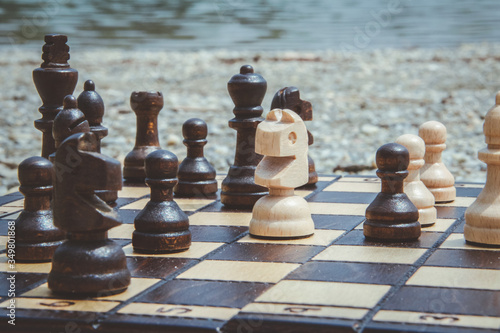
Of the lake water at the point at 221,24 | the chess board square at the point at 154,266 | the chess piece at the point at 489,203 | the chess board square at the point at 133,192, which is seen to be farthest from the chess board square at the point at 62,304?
the lake water at the point at 221,24

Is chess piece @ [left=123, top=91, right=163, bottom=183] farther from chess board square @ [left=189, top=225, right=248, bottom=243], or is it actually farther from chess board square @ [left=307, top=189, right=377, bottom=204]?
chess board square @ [left=189, top=225, right=248, bottom=243]

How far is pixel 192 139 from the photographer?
129 inches

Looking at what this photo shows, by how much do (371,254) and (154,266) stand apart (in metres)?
0.62

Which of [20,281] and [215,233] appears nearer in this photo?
[20,281]

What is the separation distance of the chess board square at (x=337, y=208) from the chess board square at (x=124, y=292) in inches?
40.6

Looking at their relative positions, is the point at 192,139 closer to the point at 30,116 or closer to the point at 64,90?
the point at 64,90

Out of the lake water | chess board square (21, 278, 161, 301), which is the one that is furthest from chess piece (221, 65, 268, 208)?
the lake water

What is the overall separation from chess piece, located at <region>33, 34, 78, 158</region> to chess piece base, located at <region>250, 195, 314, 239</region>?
2.62ft

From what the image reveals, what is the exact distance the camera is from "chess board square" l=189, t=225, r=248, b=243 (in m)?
2.51

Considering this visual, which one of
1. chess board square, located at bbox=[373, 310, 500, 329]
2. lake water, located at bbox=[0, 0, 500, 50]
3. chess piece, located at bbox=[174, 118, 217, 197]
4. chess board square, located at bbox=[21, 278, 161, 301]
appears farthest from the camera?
lake water, located at bbox=[0, 0, 500, 50]

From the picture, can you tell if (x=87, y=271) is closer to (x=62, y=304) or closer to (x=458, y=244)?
(x=62, y=304)

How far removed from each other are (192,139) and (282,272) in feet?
4.13

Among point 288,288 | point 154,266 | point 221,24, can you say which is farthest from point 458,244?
point 221,24

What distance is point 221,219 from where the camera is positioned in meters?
2.82
